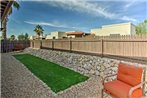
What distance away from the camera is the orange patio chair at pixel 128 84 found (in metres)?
3.33

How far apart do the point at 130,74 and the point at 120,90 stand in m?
0.51

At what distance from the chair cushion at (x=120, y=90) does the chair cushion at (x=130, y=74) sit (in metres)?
0.14

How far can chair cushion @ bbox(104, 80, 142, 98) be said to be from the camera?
3355 millimetres

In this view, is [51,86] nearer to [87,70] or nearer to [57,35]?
[87,70]

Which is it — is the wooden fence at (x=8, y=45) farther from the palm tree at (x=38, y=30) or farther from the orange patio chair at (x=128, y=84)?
the palm tree at (x=38, y=30)

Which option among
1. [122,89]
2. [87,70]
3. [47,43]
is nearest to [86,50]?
[87,70]

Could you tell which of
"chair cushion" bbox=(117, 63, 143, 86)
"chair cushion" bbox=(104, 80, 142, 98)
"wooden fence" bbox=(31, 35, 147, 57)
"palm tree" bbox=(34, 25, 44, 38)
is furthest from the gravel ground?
"palm tree" bbox=(34, 25, 44, 38)

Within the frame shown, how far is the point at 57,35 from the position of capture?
34469mm

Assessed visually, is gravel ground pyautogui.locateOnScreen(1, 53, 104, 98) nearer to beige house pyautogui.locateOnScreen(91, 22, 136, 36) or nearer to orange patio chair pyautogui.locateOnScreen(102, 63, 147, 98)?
orange patio chair pyautogui.locateOnScreen(102, 63, 147, 98)

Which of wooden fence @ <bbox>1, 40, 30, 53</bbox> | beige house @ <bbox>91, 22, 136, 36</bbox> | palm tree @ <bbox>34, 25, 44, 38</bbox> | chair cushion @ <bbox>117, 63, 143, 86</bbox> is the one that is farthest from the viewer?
palm tree @ <bbox>34, 25, 44, 38</bbox>

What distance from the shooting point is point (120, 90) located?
3.57 meters

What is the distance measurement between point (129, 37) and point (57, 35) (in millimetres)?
28229

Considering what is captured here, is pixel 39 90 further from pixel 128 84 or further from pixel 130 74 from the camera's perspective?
pixel 130 74

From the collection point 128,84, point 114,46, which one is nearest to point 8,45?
point 114,46
